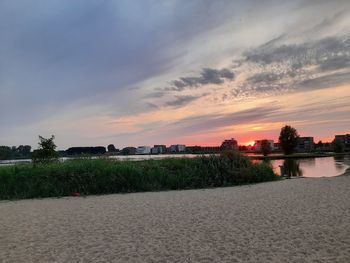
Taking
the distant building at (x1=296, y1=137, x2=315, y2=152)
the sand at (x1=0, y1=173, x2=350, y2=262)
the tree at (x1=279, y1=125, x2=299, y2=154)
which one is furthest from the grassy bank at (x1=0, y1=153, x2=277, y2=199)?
the distant building at (x1=296, y1=137, x2=315, y2=152)

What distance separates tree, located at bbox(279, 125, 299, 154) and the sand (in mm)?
91119

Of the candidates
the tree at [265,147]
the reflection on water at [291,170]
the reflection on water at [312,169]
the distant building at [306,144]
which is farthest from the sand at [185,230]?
the distant building at [306,144]

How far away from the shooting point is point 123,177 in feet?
63.3

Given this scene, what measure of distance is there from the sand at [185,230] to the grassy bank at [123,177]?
13.8 feet

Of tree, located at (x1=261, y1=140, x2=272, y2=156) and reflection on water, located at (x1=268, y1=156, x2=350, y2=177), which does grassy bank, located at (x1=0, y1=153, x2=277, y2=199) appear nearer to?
reflection on water, located at (x1=268, y1=156, x2=350, y2=177)

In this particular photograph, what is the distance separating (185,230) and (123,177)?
10.9 m

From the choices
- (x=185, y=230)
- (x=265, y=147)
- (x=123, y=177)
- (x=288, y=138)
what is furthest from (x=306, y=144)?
(x=185, y=230)

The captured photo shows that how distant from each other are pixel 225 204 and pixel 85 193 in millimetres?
8060

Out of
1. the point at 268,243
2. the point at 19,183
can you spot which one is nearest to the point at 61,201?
the point at 19,183

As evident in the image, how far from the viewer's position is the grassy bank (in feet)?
60.3

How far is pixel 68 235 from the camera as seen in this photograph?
875cm

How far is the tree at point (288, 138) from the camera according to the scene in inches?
4015

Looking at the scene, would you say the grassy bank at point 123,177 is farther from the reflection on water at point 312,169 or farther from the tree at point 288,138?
the tree at point 288,138

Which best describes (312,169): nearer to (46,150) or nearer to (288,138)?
(46,150)
